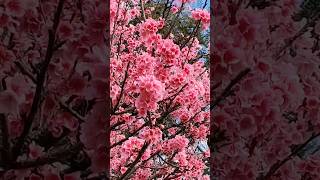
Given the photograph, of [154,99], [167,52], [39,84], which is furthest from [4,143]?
[167,52]

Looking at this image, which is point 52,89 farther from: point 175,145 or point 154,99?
point 175,145

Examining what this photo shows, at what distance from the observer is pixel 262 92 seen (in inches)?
53.2

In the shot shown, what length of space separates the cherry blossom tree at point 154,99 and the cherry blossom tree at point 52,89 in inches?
16.8

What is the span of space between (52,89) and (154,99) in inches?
18.9

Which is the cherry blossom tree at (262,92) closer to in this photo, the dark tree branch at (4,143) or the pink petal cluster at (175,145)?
the dark tree branch at (4,143)

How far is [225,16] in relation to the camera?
135 cm

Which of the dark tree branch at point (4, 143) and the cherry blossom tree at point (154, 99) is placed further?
the cherry blossom tree at point (154, 99)

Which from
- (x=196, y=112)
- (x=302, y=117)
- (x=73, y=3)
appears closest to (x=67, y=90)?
(x=73, y=3)

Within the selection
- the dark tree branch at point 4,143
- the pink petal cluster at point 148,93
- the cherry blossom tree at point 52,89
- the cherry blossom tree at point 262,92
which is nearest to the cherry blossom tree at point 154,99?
the pink petal cluster at point 148,93

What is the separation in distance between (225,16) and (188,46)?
2.97 ft

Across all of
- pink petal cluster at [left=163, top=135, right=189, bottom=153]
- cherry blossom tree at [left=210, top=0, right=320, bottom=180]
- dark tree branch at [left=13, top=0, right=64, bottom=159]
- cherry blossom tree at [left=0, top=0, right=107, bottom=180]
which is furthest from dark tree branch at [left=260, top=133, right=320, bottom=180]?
pink petal cluster at [left=163, top=135, right=189, bottom=153]

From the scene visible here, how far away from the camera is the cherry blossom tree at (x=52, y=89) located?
45.6 inches

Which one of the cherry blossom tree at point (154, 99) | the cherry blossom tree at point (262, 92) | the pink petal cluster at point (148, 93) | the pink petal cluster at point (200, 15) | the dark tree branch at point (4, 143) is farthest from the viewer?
the pink petal cluster at point (200, 15)

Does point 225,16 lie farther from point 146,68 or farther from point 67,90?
point 146,68
